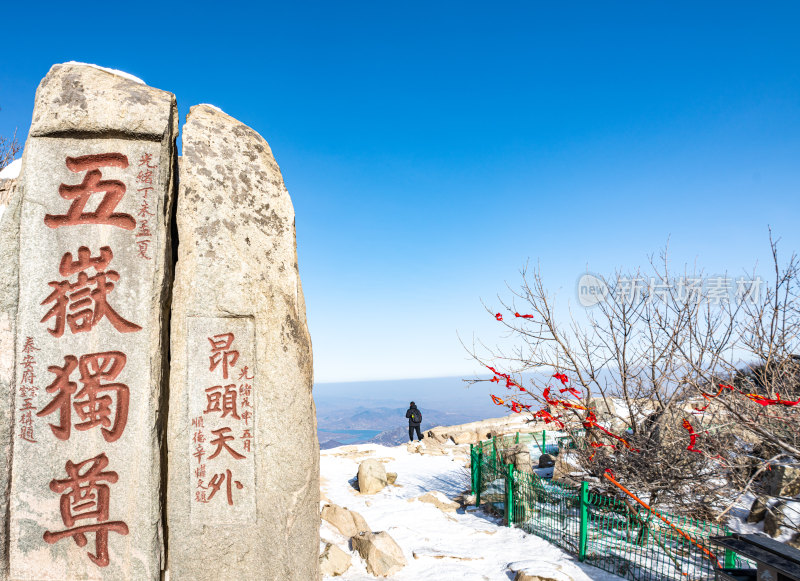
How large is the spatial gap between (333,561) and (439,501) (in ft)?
11.5

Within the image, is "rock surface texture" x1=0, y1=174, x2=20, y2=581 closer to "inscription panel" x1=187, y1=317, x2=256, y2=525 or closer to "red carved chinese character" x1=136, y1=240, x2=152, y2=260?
"red carved chinese character" x1=136, y1=240, x2=152, y2=260

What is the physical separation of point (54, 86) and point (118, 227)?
1078mm

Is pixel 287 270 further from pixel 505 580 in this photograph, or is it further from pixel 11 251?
pixel 505 580

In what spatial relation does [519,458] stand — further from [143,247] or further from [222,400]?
[143,247]

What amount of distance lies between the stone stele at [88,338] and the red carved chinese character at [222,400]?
0.33 metres

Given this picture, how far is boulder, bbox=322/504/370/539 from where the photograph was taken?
624 cm

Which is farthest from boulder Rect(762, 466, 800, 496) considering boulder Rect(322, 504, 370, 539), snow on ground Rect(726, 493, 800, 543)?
boulder Rect(322, 504, 370, 539)

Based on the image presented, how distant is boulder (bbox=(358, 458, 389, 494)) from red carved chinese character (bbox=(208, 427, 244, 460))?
631 cm

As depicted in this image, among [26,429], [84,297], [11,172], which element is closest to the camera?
[26,429]

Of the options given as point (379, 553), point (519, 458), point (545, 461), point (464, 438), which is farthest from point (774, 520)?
point (464, 438)

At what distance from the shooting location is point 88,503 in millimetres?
3150

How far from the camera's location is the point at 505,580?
17.6 ft

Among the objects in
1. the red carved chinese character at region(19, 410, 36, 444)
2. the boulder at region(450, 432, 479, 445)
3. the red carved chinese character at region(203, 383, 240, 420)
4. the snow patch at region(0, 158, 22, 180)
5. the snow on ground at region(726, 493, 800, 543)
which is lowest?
the boulder at region(450, 432, 479, 445)

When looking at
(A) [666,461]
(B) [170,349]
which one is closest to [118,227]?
(B) [170,349]
